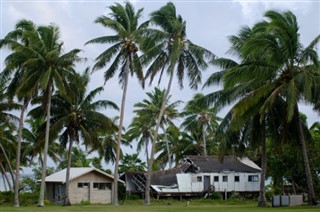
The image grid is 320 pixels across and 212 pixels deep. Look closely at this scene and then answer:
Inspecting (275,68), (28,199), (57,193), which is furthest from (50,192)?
(275,68)

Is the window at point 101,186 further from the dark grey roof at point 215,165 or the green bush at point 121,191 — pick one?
the dark grey roof at point 215,165

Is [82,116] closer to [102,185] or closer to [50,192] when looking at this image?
[102,185]

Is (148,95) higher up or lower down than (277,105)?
higher up

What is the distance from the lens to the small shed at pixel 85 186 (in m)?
50.4

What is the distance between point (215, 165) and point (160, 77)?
54.0 feet

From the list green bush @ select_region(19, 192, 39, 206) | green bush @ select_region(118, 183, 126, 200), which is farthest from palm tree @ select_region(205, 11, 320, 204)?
green bush @ select_region(118, 183, 126, 200)

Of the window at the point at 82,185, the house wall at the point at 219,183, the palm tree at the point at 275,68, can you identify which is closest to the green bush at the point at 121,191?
the window at the point at 82,185

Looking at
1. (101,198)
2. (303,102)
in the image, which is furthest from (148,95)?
(303,102)

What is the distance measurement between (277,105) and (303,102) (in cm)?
174

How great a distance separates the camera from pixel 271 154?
163ft

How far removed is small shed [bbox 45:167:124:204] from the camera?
50375 millimetres

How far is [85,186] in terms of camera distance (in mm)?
51125

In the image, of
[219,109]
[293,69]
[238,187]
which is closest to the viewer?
[293,69]

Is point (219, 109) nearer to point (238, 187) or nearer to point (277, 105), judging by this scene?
point (277, 105)
